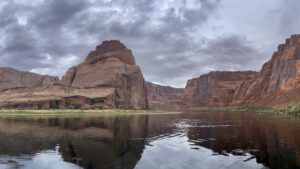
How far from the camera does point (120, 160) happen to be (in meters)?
26.3

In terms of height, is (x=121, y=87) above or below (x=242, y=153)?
above

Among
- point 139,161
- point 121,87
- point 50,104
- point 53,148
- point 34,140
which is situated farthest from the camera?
point 121,87

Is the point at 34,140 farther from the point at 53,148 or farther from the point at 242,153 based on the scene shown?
the point at 242,153

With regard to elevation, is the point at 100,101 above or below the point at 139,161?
above

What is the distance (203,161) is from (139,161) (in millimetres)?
5235

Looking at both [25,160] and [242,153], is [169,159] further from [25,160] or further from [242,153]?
[25,160]

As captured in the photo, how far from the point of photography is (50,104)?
6225 inches

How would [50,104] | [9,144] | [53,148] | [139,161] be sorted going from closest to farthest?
1. [139,161]
2. [53,148]
3. [9,144]
4. [50,104]

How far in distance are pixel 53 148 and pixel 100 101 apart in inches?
5313

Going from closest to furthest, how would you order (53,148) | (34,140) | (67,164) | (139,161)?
1. (67,164)
2. (139,161)
3. (53,148)
4. (34,140)

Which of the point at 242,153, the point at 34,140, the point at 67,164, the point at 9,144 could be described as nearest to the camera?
the point at 67,164

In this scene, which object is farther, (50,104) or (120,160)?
(50,104)

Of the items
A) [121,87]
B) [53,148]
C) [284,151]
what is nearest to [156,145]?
[53,148]

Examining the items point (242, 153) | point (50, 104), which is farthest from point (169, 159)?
point (50, 104)
